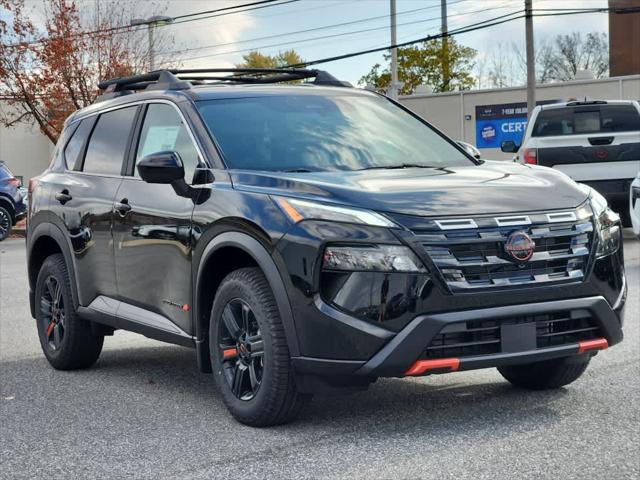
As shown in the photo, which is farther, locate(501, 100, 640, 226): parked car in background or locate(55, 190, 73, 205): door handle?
locate(501, 100, 640, 226): parked car in background

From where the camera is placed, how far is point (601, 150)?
15.4 m

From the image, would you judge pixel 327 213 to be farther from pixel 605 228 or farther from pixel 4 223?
pixel 4 223

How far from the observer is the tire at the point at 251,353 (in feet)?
16.4

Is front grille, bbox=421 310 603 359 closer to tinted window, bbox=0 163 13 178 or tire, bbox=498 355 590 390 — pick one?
tire, bbox=498 355 590 390

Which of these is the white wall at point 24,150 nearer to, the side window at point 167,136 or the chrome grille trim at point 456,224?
the side window at point 167,136

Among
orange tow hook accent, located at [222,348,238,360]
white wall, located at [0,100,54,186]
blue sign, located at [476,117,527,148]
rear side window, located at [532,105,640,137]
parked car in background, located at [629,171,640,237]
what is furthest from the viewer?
white wall, located at [0,100,54,186]

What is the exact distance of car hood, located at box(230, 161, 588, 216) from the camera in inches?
192

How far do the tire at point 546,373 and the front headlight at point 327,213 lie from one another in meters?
1.51

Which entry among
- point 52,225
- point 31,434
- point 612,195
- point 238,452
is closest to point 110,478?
point 238,452

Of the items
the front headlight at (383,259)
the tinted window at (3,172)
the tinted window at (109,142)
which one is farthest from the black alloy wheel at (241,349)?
the tinted window at (3,172)

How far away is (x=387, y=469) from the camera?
176 inches

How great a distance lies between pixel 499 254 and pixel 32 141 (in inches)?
2073

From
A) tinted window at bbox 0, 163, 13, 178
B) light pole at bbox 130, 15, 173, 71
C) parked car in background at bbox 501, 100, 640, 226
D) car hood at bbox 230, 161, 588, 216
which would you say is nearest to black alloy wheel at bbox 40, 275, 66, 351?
car hood at bbox 230, 161, 588, 216

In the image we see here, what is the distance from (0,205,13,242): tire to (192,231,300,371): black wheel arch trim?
18654 mm
